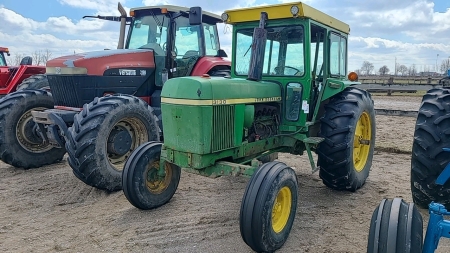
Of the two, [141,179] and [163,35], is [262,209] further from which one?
[163,35]

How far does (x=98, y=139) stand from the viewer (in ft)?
15.6

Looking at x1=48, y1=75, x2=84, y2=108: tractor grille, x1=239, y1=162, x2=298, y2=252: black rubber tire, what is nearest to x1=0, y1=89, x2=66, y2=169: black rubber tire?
x1=48, y1=75, x2=84, y2=108: tractor grille

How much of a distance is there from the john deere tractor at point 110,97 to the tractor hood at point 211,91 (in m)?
1.36

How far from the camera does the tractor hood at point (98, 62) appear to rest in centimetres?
590

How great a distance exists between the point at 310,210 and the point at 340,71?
2.26 metres

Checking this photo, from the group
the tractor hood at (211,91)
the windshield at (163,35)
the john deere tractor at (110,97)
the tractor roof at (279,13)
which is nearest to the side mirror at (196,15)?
the john deere tractor at (110,97)

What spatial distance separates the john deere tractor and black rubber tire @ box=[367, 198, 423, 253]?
342 centimetres

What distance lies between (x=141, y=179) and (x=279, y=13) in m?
2.45

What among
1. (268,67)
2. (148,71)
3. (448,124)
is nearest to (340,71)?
Answer: (268,67)

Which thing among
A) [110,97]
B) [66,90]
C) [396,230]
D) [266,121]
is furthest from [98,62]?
[396,230]

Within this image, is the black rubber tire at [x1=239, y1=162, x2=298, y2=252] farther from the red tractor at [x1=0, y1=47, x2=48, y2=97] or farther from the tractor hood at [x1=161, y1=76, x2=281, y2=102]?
the red tractor at [x1=0, y1=47, x2=48, y2=97]

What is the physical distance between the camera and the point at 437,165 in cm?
386

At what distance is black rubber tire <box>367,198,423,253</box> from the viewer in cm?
231

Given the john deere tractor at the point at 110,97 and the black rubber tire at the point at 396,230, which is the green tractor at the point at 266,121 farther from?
the black rubber tire at the point at 396,230
